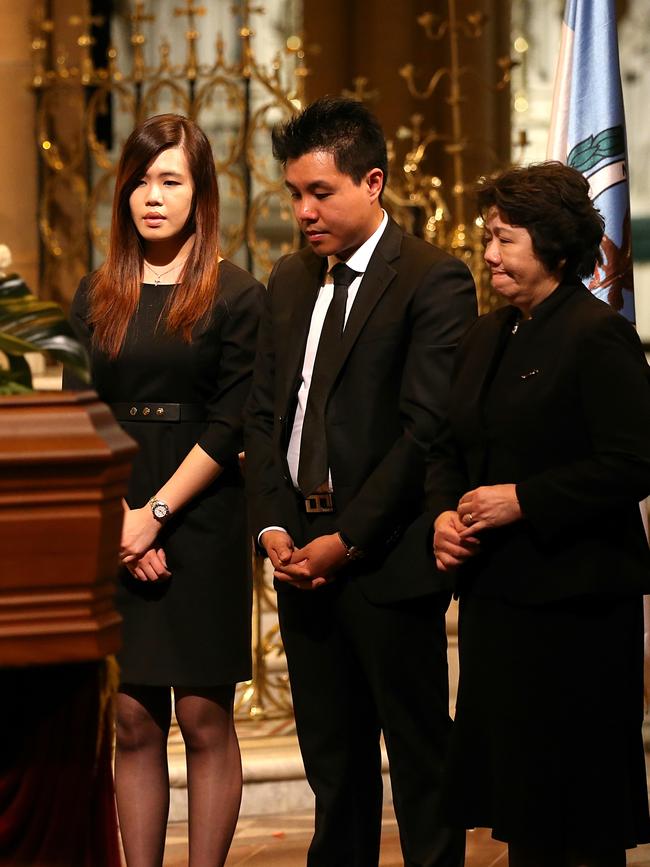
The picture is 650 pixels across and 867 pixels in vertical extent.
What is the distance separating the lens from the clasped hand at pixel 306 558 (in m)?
3.03

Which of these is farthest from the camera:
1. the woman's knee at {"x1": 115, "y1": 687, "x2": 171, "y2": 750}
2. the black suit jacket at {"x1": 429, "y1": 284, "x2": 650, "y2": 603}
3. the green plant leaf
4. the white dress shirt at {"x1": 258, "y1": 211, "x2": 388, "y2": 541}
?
the woman's knee at {"x1": 115, "y1": 687, "x2": 171, "y2": 750}

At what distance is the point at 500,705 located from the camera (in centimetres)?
287

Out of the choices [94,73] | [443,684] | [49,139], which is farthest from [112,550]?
[49,139]

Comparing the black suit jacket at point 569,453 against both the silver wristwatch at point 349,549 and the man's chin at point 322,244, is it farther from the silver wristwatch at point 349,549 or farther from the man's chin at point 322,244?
the man's chin at point 322,244

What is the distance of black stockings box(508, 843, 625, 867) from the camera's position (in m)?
2.79

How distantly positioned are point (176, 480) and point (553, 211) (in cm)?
101

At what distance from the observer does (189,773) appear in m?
3.28

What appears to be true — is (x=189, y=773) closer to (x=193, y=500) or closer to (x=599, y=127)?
(x=193, y=500)

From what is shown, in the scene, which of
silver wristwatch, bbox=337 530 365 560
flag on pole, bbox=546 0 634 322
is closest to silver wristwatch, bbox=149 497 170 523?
silver wristwatch, bbox=337 530 365 560

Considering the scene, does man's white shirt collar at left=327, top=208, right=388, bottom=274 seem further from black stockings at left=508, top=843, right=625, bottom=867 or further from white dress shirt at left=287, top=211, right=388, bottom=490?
black stockings at left=508, top=843, right=625, bottom=867

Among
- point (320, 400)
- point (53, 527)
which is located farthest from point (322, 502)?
point (53, 527)

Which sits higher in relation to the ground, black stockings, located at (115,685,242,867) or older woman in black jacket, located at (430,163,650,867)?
older woman in black jacket, located at (430,163,650,867)

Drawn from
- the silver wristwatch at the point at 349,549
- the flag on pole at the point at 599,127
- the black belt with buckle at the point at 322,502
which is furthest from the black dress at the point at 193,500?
the flag on pole at the point at 599,127

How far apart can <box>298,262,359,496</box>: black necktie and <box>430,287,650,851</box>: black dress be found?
1.27 feet
